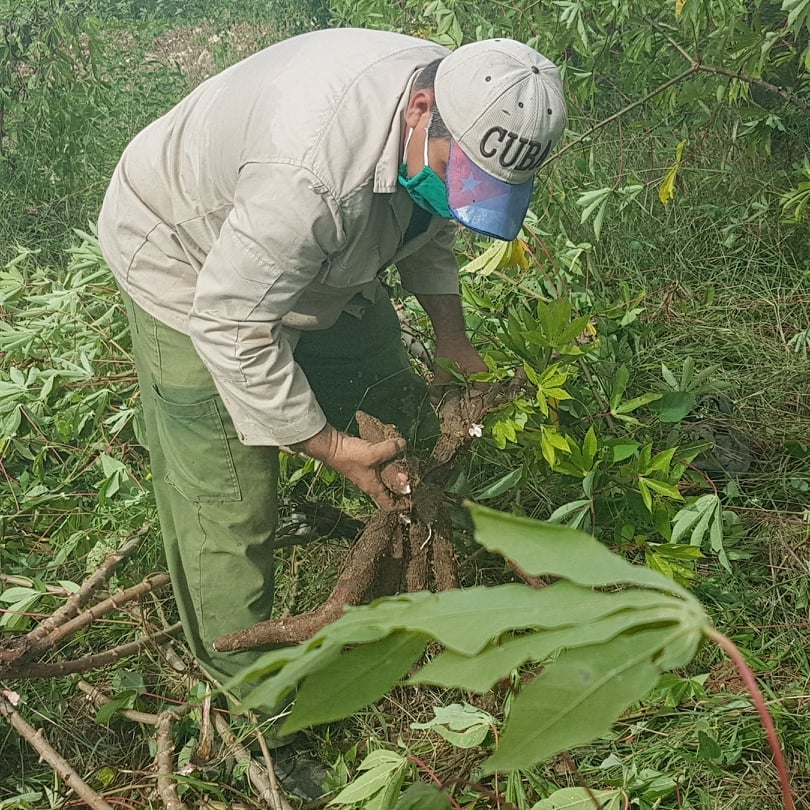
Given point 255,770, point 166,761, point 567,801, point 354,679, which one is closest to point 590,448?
point 567,801

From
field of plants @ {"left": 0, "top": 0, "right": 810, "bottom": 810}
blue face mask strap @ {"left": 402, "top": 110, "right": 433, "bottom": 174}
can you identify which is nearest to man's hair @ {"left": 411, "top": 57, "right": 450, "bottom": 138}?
blue face mask strap @ {"left": 402, "top": 110, "right": 433, "bottom": 174}

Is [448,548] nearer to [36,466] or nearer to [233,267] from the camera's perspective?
[233,267]

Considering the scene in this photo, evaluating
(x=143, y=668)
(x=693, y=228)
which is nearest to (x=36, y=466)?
(x=143, y=668)

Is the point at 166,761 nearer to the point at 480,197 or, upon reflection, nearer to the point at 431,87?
the point at 480,197

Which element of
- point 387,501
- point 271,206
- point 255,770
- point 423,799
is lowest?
point 255,770

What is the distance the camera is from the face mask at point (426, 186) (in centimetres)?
169

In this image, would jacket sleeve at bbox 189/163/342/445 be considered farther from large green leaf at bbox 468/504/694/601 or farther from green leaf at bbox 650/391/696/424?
large green leaf at bbox 468/504/694/601

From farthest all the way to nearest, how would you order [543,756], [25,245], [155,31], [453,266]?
[155,31] < [25,245] < [453,266] < [543,756]

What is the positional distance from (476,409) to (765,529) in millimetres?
973

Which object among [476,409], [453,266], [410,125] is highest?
[410,125]

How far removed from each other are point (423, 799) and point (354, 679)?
0.38 meters

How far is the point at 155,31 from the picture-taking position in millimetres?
5977

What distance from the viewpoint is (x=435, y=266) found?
227 centimetres

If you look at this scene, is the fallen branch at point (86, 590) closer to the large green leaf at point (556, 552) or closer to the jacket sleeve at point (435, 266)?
the jacket sleeve at point (435, 266)
